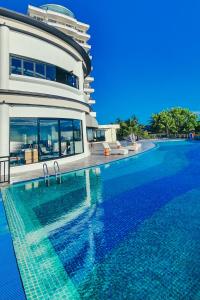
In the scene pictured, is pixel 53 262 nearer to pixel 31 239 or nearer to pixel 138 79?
pixel 31 239

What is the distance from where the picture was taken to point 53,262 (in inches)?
189

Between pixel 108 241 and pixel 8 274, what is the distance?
96.4 inches

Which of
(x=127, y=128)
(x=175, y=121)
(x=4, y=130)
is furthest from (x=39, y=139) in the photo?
(x=175, y=121)

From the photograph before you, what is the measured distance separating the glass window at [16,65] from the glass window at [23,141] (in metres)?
3.56

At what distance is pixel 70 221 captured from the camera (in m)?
7.11

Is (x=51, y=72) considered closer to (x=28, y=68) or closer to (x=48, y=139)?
(x=28, y=68)

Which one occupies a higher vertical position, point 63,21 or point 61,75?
point 63,21

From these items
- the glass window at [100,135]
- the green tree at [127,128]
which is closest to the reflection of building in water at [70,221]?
the glass window at [100,135]

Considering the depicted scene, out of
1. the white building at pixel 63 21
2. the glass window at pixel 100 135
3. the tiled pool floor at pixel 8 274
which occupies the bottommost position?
the tiled pool floor at pixel 8 274

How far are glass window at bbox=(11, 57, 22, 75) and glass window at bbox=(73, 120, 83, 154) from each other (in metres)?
7.10

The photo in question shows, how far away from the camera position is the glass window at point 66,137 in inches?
765

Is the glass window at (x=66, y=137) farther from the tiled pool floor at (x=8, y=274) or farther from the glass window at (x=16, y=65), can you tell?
the tiled pool floor at (x=8, y=274)

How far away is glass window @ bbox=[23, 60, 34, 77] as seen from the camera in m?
16.6

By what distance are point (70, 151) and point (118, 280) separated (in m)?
17.0
